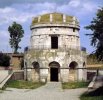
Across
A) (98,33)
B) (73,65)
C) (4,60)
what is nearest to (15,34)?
(4,60)

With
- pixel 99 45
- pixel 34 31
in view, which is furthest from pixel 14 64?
pixel 99 45

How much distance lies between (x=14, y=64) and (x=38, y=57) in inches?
914

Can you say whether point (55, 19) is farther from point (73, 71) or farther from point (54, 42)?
point (73, 71)

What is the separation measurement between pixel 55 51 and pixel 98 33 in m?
18.7

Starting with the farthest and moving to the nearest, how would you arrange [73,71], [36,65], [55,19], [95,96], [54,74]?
[55,19], [36,65], [54,74], [73,71], [95,96]

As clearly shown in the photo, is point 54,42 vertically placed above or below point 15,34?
below

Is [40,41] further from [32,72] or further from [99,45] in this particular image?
[99,45]

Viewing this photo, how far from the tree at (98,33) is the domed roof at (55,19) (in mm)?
19074

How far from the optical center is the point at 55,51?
49.3 metres

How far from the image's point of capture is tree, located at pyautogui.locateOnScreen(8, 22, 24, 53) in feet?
256

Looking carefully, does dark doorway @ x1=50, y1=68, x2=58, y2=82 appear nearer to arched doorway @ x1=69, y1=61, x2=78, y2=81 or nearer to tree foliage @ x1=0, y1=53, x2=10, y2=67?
arched doorway @ x1=69, y1=61, x2=78, y2=81

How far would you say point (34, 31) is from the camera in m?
52.2

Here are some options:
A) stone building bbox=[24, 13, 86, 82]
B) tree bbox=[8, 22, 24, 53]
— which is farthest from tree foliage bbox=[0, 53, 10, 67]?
stone building bbox=[24, 13, 86, 82]

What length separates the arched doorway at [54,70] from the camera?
49531mm
